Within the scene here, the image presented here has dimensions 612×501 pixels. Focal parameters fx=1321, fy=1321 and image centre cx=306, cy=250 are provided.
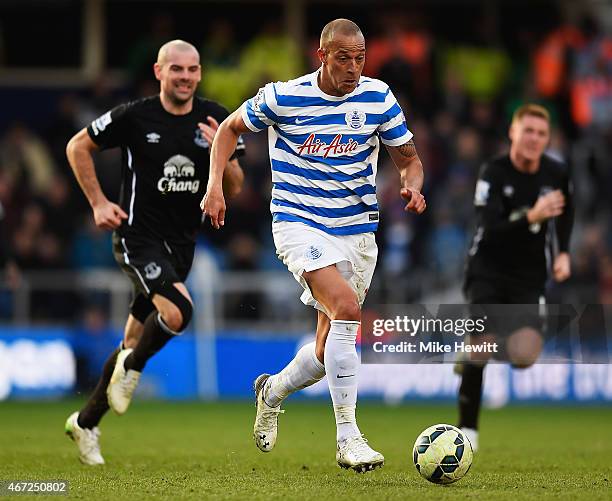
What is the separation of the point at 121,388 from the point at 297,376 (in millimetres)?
1401

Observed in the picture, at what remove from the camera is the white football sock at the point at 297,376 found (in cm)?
847

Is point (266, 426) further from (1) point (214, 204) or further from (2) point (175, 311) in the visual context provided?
(1) point (214, 204)

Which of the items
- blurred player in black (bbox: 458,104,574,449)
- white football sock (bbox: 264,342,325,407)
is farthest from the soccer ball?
blurred player in black (bbox: 458,104,574,449)

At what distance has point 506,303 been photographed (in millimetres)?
10539

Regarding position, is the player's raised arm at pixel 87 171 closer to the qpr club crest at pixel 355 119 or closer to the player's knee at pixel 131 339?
the player's knee at pixel 131 339

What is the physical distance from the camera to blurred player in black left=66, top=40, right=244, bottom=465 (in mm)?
9461

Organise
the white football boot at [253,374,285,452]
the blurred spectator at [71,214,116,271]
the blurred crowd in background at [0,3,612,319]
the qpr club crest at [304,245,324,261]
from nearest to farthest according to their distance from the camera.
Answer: the qpr club crest at [304,245,324,261] → the white football boot at [253,374,285,452] → the blurred crowd in background at [0,3,612,319] → the blurred spectator at [71,214,116,271]

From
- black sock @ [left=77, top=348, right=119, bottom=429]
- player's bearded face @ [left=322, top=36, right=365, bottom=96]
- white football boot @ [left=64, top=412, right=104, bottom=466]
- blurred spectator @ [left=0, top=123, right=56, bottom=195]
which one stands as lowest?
white football boot @ [left=64, top=412, right=104, bottom=466]

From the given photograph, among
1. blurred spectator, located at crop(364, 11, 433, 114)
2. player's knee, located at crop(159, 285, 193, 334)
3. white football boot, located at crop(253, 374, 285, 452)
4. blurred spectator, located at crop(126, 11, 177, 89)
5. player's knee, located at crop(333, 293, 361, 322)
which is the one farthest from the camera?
blurred spectator, located at crop(364, 11, 433, 114)

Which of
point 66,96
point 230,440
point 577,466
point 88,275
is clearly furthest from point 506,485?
point 66,96

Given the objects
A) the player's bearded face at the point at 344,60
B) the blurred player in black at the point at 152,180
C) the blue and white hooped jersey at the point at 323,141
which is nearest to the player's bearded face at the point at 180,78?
the blurred player in black at the point at 152,180

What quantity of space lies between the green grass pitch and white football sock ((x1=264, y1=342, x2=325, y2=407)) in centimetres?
50

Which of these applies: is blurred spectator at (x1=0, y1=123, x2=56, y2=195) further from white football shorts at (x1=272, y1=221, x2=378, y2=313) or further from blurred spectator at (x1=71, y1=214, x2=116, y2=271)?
white football shorts at (x1=272, y1=221, x2=378, y2=313)

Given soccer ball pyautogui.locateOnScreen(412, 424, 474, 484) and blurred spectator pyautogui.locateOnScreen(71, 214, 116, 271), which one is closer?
soccer ball pyautogui.locateOnScreen(412, 424, 474, 484)
